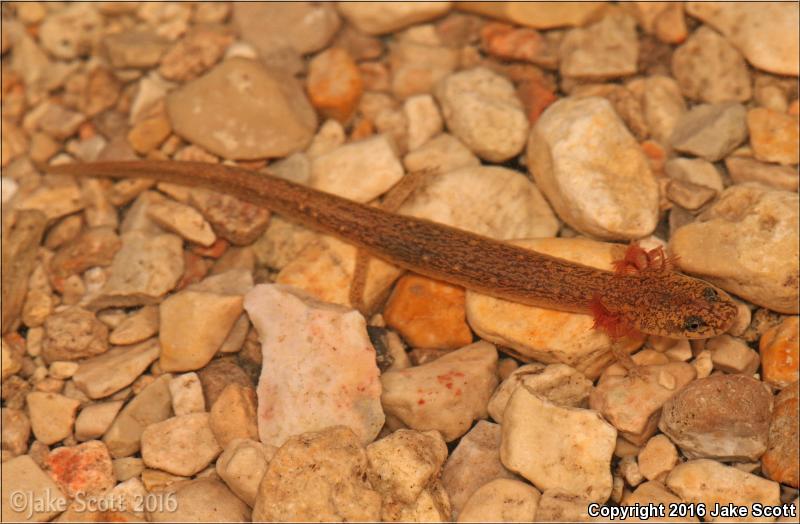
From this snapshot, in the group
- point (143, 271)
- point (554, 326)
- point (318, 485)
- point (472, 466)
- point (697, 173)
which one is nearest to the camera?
point (318, 485)

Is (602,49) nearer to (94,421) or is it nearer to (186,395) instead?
(186,395)

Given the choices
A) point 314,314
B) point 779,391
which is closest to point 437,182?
point 314,314

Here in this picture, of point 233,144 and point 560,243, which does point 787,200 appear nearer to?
point 560,243

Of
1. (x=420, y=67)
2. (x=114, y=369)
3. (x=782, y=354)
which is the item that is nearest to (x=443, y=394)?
(x=782, y=354)

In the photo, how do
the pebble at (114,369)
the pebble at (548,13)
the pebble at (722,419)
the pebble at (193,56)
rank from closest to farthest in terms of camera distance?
the pebble at (722,419) < the pebble at (114,369) < the pebble at (548,13) < the pebble at (193,56)

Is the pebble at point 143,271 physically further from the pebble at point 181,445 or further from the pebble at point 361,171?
the pebble at point 361,171

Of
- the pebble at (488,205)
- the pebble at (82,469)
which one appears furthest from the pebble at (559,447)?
the pebble at (82,469)

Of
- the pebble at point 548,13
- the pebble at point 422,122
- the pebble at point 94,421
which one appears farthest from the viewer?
the pebble at point 548,13
